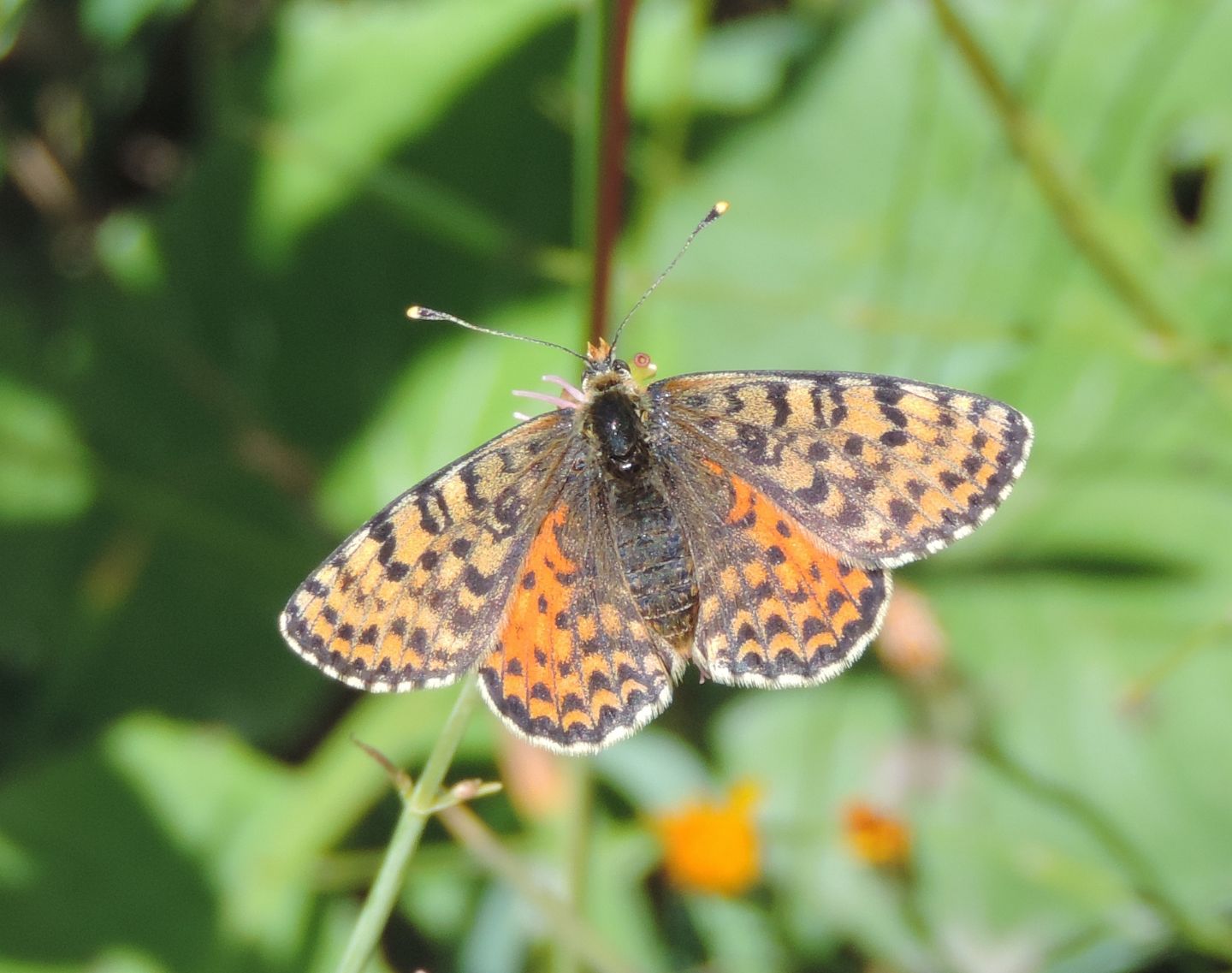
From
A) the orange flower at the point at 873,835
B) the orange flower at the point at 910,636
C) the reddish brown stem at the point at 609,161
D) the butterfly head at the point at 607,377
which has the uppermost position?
the reddish brown stem at the point at 609,161

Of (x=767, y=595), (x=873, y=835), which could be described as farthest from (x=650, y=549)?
(x=873, y=835)

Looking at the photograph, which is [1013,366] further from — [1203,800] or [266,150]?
[266,150]

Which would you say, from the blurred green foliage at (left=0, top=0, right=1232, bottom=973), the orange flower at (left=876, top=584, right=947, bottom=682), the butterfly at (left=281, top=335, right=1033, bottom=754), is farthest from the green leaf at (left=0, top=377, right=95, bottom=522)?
the orange flower at (left=876, top=584, right=947, bottom=682)

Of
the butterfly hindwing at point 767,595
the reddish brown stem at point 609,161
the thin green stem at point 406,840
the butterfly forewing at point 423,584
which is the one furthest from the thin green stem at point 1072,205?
the thin green stem at point 406,840

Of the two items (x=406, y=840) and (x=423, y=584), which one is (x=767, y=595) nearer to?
(x=423, y=584)

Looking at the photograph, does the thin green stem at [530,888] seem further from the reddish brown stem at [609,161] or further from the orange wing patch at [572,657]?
the reddish brown stem at [609,161]

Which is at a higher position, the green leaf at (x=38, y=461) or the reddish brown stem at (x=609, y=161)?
the reddish brown stem at (x=609, y=161)
